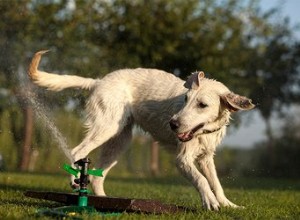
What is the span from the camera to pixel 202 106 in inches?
233

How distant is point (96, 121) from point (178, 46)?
494 inches

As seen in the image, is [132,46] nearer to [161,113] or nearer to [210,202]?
[161,113]

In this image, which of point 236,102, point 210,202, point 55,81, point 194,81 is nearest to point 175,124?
point 194,81

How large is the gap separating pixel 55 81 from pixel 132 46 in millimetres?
11717

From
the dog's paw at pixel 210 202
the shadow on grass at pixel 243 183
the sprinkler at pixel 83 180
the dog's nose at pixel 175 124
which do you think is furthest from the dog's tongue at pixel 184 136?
the shadow on grass at pixel 243 183

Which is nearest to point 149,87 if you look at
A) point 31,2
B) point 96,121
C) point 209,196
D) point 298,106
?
point 96,121

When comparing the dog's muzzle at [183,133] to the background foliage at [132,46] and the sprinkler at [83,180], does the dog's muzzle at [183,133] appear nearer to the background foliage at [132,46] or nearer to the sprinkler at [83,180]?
the sprinkler at [83,180]

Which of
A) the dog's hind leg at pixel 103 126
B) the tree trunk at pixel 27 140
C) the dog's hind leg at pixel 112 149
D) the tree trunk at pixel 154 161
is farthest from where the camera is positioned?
the tree trunk at pixel 154 161

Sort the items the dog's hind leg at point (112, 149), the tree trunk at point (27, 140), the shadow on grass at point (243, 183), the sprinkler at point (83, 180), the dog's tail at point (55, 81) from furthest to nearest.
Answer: the tree trunk at point (27, 140), the shadow on grass at point (243, 183), the dog's hind leg at point (112, 149), the dog's tail at point (55, 81), the sprinkler at point (83, 180)

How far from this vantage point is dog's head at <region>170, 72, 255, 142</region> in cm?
579

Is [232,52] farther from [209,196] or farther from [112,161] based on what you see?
[209,196]

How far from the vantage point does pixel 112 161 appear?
755 centimetres

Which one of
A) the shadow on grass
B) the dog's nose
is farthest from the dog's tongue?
the shadow on grass

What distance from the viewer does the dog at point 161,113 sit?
19.4ft
